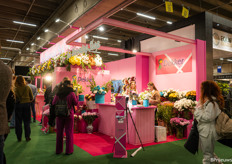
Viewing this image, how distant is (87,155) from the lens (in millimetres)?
3846

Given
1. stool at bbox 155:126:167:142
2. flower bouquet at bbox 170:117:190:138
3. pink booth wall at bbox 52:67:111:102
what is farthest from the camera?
pink booth wall at bbox 52:67:111:102

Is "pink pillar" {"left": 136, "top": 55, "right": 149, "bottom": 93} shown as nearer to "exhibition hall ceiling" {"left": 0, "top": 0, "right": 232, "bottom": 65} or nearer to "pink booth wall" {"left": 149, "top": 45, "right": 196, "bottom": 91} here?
"pink booth wall" {"left": 149, "top": 45, "right": 196, "bottom": 91}

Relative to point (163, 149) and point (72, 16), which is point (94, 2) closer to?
point (72, 16)

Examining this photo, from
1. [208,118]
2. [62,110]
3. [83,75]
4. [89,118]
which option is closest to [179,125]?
[89,118]

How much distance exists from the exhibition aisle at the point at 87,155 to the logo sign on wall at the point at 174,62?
3.27 metres

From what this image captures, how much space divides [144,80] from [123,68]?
2.25 metres

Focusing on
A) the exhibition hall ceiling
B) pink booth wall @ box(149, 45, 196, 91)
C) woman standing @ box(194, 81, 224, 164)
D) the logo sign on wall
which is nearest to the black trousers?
the exhibition hall ceiling

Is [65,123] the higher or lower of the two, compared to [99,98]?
lower

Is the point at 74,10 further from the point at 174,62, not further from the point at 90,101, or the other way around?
the point at 174,62

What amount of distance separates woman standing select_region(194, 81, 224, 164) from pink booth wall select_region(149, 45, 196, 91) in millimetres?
4232

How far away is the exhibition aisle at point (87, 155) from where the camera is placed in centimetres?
353

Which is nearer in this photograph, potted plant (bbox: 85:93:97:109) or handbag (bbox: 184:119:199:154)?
handbag (bbox: 184:119:199:154)

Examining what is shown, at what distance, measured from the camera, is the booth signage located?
25.9 feet

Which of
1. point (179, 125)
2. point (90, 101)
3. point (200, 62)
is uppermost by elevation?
point (200, 62)
